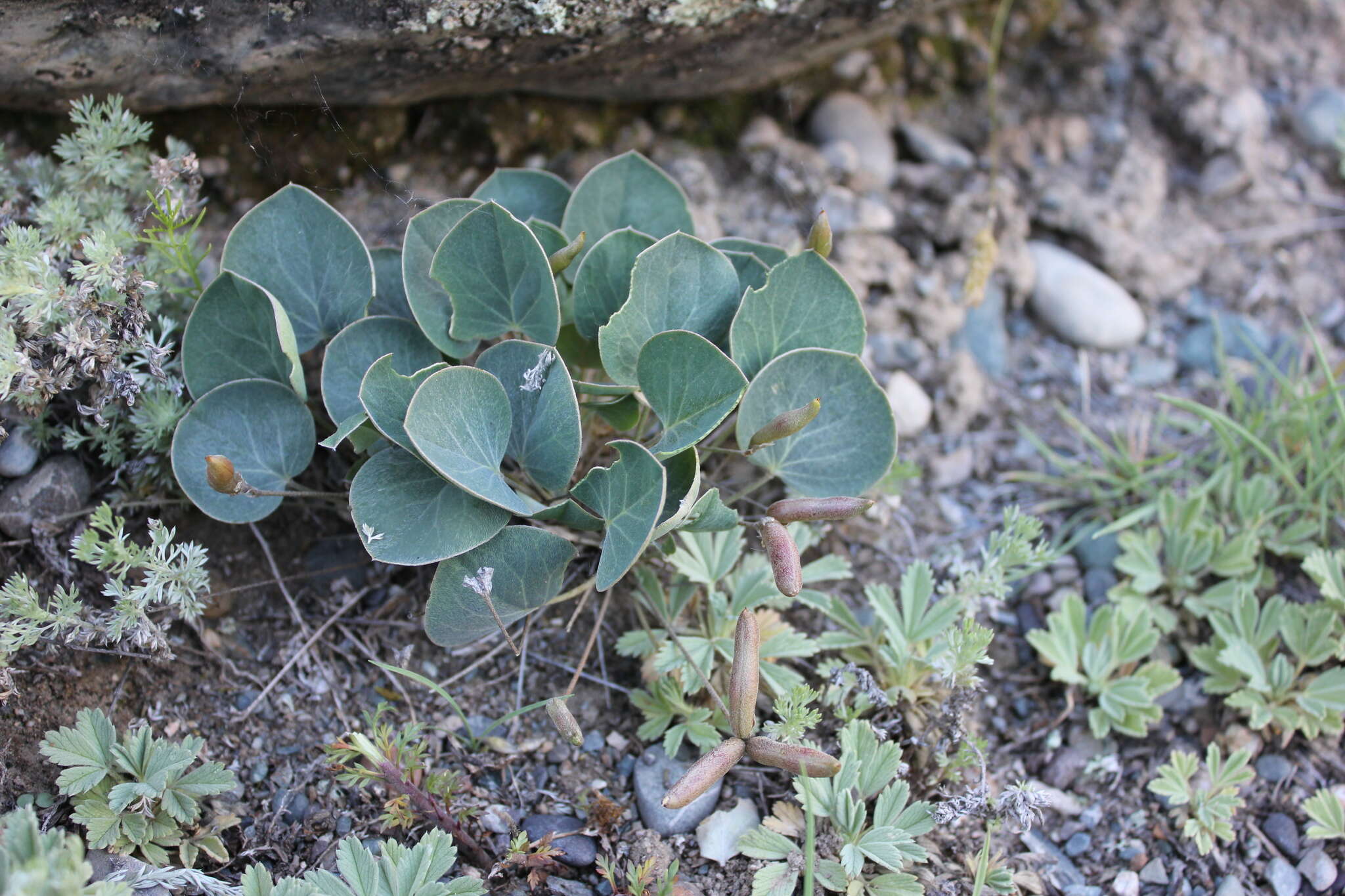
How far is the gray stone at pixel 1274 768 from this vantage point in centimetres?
185

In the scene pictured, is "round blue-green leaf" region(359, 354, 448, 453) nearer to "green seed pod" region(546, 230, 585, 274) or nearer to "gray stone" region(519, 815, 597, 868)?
"green seed pod" region(546, 230, 585, 274)

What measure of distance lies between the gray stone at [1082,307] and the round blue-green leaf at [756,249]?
105 cm

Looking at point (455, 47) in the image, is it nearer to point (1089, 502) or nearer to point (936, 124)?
point (936, 124)

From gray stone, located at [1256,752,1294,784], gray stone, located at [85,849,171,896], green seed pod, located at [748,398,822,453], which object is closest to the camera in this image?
gray stone, located at [85,849,171,896]

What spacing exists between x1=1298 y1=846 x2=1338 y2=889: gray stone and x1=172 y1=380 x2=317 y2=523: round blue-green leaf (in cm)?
183

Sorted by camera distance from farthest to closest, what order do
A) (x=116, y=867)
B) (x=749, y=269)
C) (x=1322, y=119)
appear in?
(x=1322, y=119) < (x=749, y=269) < (x=116, y=867)

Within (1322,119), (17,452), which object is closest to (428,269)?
(17,452)

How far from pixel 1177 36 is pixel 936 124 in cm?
88

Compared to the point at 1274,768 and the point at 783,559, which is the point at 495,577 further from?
the point at 1274,768

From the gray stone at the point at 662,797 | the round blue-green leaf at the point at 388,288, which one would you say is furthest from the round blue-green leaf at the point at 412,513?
the gray stone at the point at 662,797

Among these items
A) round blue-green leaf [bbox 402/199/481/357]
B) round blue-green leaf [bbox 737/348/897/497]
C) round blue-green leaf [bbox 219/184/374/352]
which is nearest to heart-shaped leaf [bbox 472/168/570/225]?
round blue-green leaf [bbox 402/199/481/357]

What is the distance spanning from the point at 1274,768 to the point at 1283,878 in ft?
0.68

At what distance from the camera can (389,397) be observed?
5.00 feet

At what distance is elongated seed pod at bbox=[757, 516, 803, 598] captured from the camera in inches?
59.1
